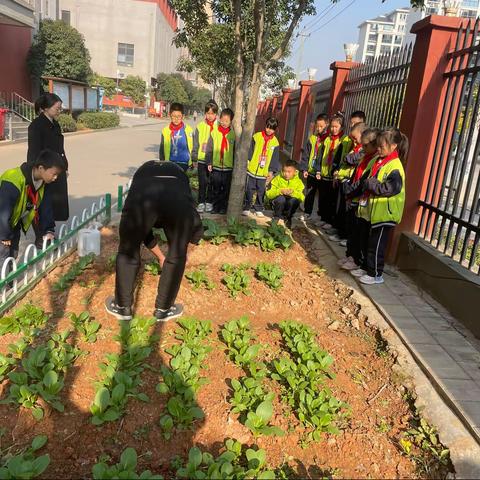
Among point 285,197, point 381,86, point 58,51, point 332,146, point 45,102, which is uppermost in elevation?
point 58,51

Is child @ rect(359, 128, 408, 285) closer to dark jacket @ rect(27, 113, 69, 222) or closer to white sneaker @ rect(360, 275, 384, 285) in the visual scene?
white sneaker @ rect(360, 275, 384, 285)

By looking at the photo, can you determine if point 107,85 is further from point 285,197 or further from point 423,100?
point 423,100

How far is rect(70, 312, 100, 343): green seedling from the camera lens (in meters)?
3.14

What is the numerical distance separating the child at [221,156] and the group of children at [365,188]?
1.30 meters

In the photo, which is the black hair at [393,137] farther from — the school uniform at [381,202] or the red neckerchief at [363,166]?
the red neckerchief at [363,166]

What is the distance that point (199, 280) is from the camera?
4039 millimetres

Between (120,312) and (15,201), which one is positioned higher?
Result: (15,201)

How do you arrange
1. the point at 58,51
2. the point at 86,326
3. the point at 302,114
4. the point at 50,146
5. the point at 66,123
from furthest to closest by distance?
the point at 58,51
the point at 66,123
the point at 302,114
the point at 50,146
the point at 86,326

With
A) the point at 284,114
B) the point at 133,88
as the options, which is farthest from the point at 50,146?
the point at 133,88

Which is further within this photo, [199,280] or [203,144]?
[203,144]

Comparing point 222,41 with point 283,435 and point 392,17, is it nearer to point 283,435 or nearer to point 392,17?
point 283,435

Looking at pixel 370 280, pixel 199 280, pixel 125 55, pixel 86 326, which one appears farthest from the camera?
pixel 125 55

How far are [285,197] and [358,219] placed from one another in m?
1.52

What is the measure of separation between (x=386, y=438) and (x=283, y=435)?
23.2 inches
